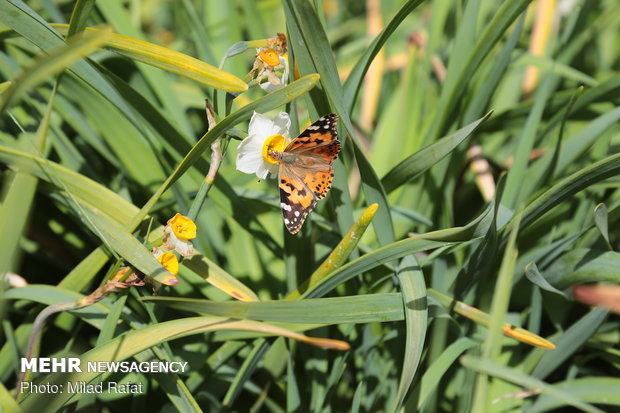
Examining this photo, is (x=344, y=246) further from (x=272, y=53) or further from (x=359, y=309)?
(x=272, y=53)

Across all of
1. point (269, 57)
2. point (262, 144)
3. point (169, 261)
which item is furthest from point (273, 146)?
point (169, 261)

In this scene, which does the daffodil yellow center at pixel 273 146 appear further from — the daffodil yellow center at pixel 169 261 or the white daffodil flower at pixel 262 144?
the daffodil yellow center at pixel 169 261

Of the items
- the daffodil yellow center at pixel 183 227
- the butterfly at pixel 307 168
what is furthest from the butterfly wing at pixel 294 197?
the daffodil yellow center at pixel 183 227

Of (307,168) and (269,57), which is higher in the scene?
(269,57)

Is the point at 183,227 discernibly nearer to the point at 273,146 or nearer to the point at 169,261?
the point at 169,261

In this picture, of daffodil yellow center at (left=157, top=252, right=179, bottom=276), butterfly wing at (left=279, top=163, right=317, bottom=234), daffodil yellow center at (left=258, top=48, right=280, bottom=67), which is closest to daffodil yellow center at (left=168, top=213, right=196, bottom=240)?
daffodil yellow center at (left=157, top=252, right=179, bottom=276)

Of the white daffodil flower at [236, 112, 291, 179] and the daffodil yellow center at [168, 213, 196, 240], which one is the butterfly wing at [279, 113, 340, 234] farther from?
the daffodil yellow center at [168, 213, 196, 240]
